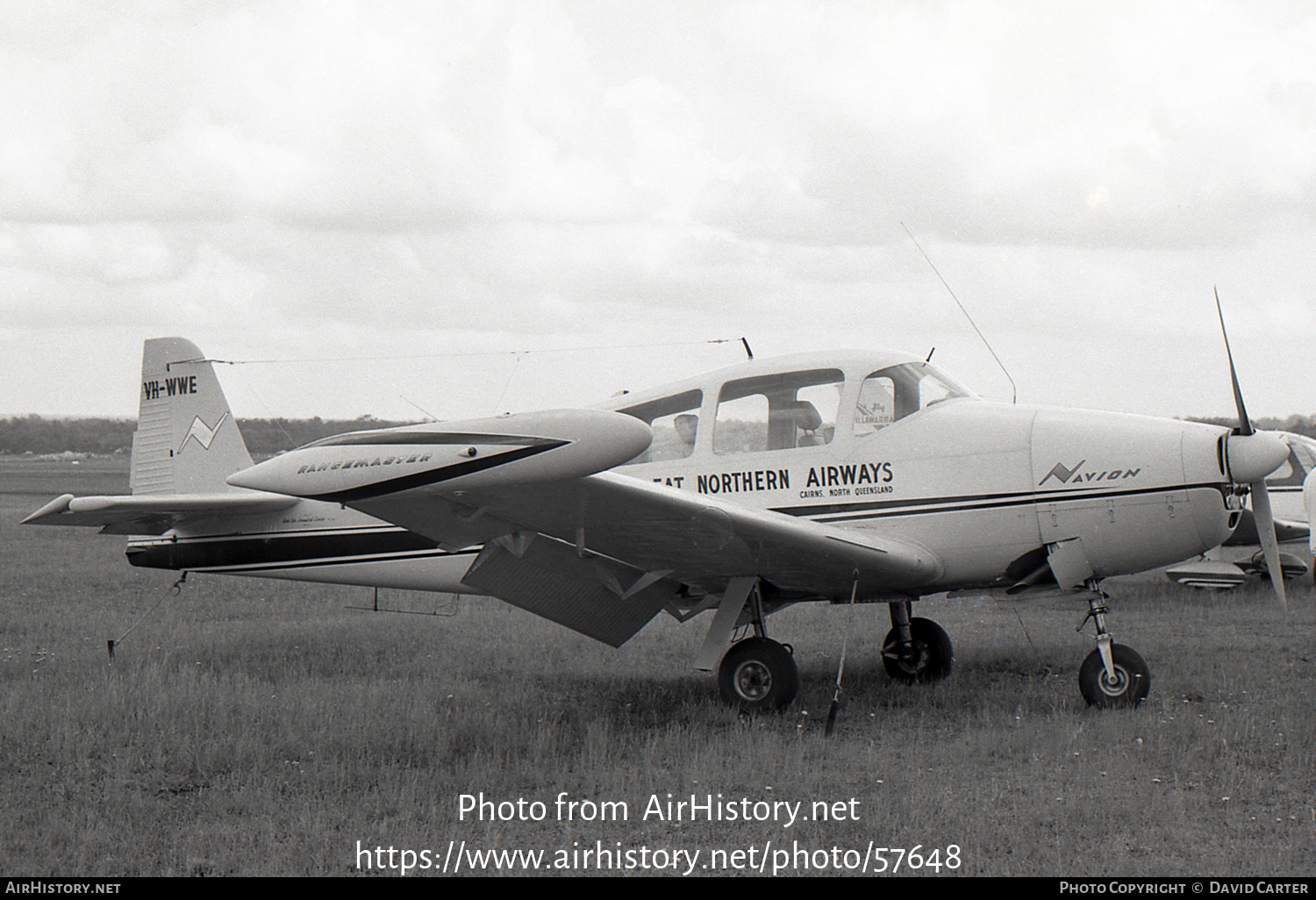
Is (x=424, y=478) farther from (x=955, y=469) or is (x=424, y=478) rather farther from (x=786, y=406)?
(x=955, y=469)

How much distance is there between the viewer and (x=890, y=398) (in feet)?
23.6

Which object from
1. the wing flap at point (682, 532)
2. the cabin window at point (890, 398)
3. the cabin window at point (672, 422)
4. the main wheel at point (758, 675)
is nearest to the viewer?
the wing flap at point (682, 532)

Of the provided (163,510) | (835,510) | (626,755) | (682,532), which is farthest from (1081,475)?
(163,510)

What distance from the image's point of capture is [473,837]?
15.0 ft

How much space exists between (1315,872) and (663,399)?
4729 millimetres

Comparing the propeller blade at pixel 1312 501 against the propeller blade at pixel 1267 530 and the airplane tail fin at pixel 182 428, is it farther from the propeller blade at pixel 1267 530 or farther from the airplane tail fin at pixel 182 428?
the airplane tail fin at pixel 182 428

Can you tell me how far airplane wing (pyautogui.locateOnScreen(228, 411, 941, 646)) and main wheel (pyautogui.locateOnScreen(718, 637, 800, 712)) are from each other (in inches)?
18.3

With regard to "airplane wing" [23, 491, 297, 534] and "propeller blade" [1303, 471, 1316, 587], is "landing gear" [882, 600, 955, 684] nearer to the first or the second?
Result: "propeller blade" [1303, 471, 1316, 587]

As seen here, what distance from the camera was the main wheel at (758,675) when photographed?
6.84m

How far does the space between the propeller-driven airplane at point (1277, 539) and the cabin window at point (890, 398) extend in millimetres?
6858

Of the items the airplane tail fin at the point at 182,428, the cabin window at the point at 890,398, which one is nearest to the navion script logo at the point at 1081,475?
the cabin window at the point at 890,398

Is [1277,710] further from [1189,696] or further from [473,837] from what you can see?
[473,837]

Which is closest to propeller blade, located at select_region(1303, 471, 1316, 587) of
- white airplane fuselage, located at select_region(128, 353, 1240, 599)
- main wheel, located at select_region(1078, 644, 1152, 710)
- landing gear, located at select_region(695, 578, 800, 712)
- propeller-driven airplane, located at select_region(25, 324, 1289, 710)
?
propeller-driven airplane, located at select_region(25, 324, 1289, 710)

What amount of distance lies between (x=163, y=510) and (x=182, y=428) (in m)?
1.29
